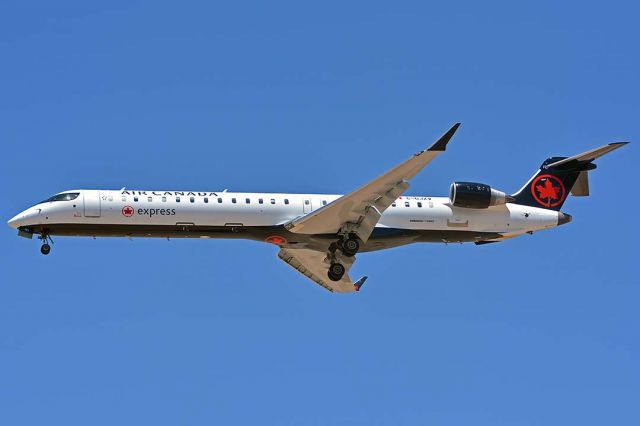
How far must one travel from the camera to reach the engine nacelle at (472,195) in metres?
35.3

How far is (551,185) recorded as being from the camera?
3741 cm

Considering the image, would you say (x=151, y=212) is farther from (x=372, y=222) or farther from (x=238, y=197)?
(x=372, y=222)

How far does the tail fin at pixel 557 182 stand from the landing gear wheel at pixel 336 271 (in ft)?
20.2

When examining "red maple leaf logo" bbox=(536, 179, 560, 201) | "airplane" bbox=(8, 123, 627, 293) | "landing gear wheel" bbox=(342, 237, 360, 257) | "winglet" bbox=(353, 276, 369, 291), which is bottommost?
"winglet" bbox=(353, 276, 369, 291)

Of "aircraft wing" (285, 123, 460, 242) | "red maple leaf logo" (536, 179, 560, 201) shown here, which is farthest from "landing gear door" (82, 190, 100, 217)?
"red maple leaf logo" (536, 179, 560, 201)

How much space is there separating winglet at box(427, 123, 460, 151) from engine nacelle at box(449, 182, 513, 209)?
4798 millimetres

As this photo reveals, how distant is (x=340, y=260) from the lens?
35.8 m

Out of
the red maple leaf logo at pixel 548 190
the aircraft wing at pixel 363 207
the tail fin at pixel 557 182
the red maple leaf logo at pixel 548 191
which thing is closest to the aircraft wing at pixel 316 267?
the aircraft wing at pixel 363 207

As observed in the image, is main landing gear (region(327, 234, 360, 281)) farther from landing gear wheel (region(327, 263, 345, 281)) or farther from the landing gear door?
the landing gear door

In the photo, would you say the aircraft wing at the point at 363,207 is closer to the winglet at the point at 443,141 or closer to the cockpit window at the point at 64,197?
the winglet at the point at 443,141

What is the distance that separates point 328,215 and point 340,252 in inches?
81.2

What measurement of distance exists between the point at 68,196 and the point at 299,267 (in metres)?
8.60

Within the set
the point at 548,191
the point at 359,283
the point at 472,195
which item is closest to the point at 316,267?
the point at 359,283

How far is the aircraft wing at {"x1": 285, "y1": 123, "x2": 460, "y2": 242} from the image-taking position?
106ft
